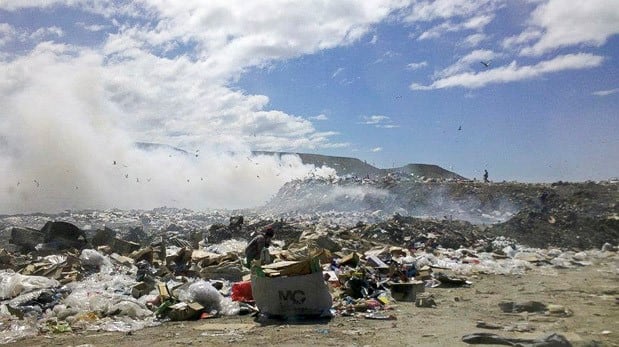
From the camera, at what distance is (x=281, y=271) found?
5.96 metres

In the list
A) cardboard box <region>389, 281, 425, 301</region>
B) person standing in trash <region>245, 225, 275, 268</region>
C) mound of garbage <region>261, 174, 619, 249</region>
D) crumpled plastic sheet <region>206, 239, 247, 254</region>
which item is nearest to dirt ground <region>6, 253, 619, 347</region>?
cardboard box <region>389, 281, 425, 301</region>

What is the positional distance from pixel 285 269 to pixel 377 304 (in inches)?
55.7

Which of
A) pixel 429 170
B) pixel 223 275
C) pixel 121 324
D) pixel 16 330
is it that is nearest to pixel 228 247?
pixel 223 275

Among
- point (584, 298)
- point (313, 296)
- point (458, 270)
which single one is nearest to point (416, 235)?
point (458, 270)

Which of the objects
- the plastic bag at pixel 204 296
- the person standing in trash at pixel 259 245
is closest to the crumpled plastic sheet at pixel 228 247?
the person standing in trash at pixel 259 245

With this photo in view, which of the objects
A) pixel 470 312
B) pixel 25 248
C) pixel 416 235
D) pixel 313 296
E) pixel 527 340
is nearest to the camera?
pixel 527 340

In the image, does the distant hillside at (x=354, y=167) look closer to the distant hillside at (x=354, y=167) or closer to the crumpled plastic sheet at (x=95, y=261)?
the distant hillside at (x=354, y=167)

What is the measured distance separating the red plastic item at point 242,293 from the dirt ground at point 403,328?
56cm

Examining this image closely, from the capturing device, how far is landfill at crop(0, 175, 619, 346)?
5914 millimetres

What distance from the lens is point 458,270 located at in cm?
994

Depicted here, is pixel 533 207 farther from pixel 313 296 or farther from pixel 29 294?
pixel 29 294

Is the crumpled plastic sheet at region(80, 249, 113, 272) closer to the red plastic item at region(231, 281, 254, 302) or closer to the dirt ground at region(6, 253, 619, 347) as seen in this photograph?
the red plastic item at region(231, 281, 254, 302)

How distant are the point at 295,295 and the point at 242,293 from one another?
1151 millimetres

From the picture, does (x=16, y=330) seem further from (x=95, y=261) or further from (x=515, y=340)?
(x=515, y=340)
